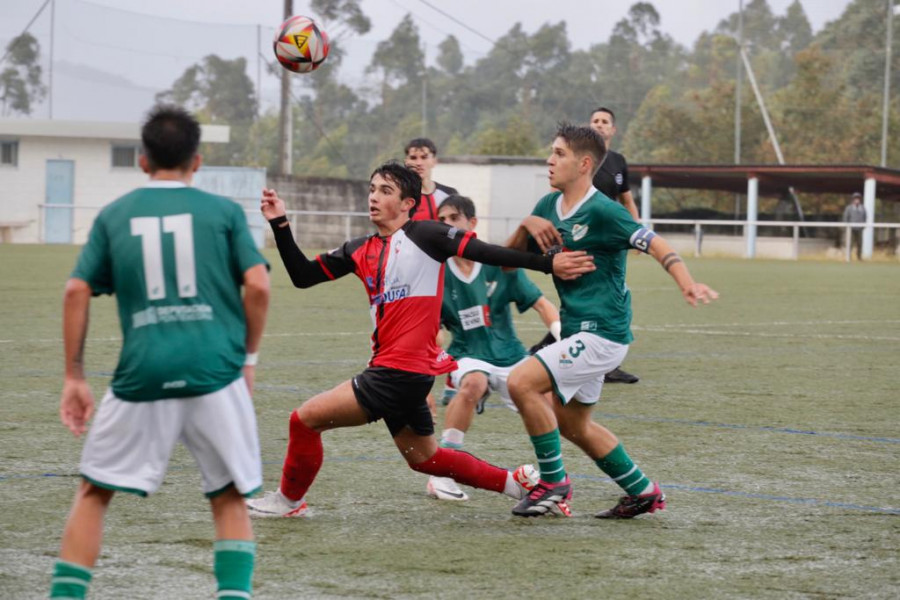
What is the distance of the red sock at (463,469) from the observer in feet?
18.3

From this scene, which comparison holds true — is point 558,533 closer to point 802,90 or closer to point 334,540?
point 334,540

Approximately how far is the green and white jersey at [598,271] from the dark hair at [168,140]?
2116 mm

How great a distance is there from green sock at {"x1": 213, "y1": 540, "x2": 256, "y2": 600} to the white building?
3750 centimetres

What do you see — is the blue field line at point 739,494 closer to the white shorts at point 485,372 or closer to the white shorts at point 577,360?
the white shorts at point 485,372

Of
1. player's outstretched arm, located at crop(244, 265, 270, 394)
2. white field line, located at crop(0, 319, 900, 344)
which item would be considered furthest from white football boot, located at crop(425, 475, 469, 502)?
white field line, located at crop(0, 319, 900, 344)

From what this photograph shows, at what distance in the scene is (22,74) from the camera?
44875 mm

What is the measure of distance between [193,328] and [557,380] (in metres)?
2.15

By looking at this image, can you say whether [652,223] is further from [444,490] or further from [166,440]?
[166,440]

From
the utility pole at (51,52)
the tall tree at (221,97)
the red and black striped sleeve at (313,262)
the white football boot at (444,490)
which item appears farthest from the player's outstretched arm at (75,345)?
the tall tree at (221,97)

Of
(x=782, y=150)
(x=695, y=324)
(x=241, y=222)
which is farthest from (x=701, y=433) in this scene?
(x=782, y=150)

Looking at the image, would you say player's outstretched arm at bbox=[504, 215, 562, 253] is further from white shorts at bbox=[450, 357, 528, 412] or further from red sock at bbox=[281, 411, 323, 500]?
white shorts at bbox=[450, 357, 528, 412]

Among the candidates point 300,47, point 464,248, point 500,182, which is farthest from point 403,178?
point 500,182

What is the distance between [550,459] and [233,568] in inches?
84.4

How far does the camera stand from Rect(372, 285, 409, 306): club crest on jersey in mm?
5387
